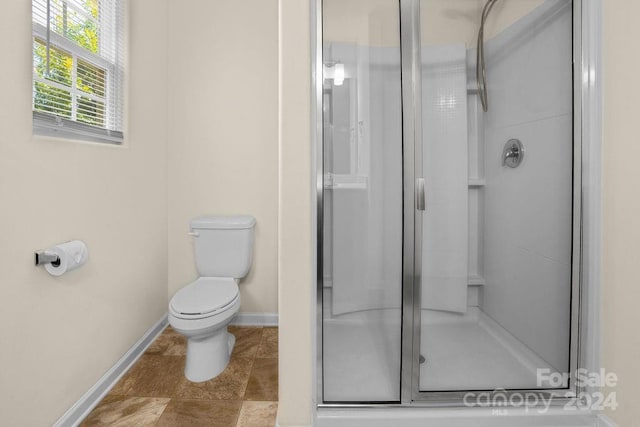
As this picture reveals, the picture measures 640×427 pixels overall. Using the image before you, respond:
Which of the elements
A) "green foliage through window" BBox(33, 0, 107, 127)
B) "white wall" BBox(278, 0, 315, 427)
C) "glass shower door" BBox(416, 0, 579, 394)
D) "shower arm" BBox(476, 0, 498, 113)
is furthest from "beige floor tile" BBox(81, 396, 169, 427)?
"shower arm" BBox(476, 0, 498, 113)

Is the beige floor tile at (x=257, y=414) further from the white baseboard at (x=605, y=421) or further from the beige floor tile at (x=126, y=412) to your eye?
the white baseboard at (x=605, y=421)

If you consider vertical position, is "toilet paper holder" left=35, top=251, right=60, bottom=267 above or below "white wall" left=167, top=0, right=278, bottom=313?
below

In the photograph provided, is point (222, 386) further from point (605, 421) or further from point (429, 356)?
point (605, 421)

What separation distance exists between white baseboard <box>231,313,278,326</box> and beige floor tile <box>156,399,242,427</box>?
0.85 meters

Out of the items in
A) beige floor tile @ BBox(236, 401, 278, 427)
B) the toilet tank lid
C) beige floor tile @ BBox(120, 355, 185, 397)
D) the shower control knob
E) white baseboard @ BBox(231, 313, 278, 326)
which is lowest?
beige floor tile @ BBox(236, 401, 278, 427)

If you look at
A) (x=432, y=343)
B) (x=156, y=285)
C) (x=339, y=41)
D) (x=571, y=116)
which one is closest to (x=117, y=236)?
(x=156, y=285)

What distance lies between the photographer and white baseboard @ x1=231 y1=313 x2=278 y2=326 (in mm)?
2471

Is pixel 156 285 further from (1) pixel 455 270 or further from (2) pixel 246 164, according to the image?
(1) pixel 455 270


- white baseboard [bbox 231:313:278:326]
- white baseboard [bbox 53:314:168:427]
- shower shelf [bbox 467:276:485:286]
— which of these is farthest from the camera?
white baseboard [bbox 231:313:278:326]

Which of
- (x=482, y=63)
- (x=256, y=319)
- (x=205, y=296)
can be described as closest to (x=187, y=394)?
(x=205, y=296)

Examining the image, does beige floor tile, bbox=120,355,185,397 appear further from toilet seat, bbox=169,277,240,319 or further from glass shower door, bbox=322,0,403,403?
glass shower door, bbox=322,0,403,403

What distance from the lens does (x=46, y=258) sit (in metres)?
1.27

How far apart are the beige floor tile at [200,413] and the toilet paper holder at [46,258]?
850mm

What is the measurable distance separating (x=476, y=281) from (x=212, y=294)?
4.68 ft
